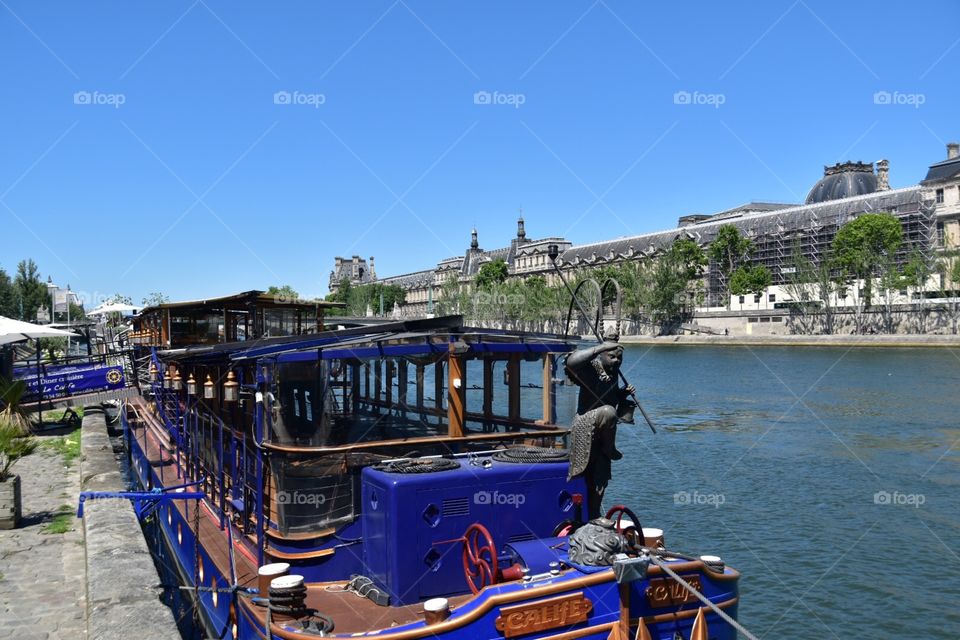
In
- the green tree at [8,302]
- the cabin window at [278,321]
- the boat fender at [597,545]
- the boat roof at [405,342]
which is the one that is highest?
the green tree at [8,302]

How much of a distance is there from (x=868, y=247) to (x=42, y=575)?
338 feet

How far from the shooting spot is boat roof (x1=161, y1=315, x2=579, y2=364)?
963 centimetres

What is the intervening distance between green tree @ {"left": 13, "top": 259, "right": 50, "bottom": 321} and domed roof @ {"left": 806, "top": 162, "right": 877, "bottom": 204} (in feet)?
434

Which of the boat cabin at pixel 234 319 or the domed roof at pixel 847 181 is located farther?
the domed roof at pixel 847 181

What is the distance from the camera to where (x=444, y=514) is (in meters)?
9.20

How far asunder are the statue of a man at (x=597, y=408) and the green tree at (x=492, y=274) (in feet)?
521

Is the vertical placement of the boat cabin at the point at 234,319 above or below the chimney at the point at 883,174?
below

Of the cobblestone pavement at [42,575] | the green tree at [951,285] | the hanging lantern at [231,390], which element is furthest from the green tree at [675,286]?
the hanging lantern at [231,390]

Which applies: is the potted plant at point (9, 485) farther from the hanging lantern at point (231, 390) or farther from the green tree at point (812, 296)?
the green tree at point (812, 296)

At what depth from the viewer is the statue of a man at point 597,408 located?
8.55m

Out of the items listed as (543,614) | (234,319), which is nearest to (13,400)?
(234,319)

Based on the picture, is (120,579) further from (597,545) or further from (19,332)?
(19,332)

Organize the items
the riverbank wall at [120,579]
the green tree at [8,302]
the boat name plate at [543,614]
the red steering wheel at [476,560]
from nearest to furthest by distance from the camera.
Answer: the boat name plate at [543,614] → the riverbank wall at [120,579] → the red steering wheel at [476,560] → the green tree at [8,302]

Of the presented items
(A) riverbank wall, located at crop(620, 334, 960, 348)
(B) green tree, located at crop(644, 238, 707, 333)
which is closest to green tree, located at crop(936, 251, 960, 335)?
(A) riverbank wall, located at crop(620, 334, 960, 348)
